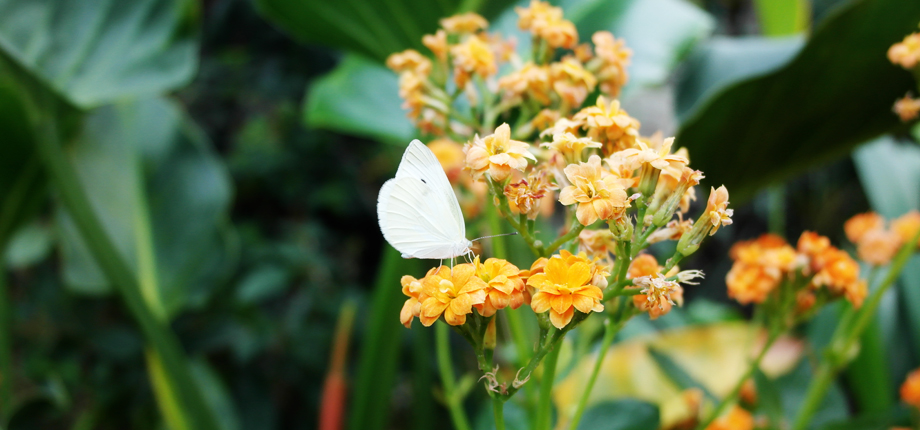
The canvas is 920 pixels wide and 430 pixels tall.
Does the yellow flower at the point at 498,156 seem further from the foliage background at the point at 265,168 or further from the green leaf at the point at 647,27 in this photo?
the green leaf at the point at 647,27

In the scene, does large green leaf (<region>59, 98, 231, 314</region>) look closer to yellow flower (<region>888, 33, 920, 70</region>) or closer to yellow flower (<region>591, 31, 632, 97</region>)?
yellow flower (<region>591, 31, 632, 97</region>)

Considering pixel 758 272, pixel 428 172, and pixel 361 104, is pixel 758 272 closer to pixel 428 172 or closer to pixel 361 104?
pixel 428 172

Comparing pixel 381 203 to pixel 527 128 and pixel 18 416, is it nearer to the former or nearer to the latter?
pixel 527 128

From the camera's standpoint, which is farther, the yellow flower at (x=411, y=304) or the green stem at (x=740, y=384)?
the green stem at (x=740, y=384)

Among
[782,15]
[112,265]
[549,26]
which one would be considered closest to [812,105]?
[549,26]

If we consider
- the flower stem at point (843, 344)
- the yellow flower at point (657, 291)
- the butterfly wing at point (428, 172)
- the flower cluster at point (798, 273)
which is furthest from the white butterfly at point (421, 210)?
the flower stem at point (843, 344)

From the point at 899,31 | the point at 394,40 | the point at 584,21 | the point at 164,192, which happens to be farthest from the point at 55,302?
the point at 899,31
